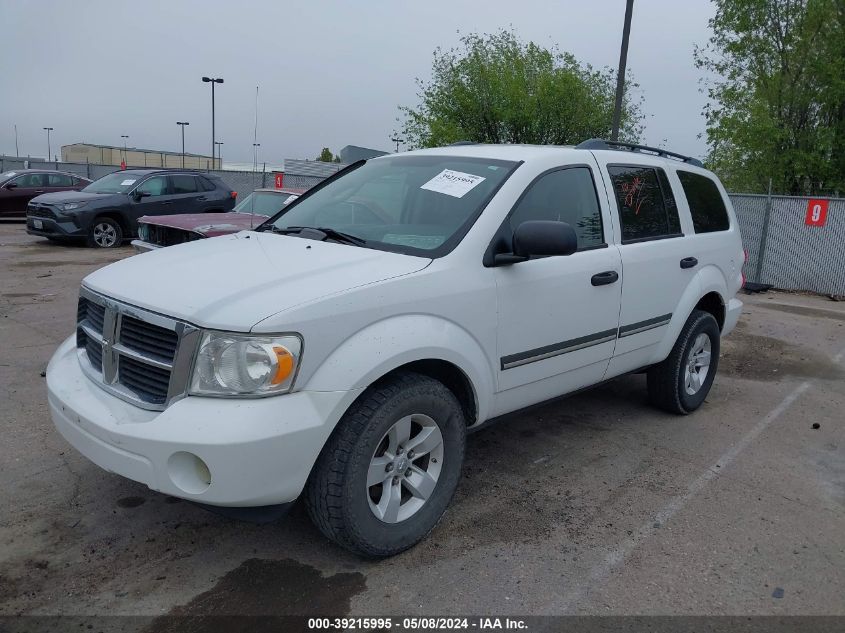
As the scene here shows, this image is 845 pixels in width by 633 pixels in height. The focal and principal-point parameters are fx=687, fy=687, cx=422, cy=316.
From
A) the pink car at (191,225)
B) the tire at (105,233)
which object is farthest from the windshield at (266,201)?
the tire at (105,233)

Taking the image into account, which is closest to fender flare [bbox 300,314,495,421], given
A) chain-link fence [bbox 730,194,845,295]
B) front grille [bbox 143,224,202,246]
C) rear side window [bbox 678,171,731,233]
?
rear side window [bbox 678,171,731,233]

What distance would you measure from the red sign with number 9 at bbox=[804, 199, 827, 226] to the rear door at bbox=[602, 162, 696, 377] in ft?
30.6

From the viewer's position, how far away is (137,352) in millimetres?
2850

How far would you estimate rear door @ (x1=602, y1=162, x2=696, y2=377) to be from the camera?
421 centimetres

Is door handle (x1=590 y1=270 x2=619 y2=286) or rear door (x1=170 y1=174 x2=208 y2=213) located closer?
door handle (x1=590 y1=270 x2=619 y2=286)

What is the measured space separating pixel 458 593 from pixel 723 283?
11.5ft

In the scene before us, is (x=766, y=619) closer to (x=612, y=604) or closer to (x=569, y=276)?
(x=612, y=604)

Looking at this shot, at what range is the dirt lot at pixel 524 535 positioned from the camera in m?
2.83

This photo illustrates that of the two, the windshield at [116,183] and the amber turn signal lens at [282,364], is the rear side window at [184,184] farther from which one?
the amber turn signal lens at [282,364]

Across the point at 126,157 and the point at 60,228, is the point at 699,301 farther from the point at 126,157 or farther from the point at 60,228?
the point at 126,157

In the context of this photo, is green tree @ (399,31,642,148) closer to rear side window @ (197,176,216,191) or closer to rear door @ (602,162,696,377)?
rear side window @ (197,176,216,191)

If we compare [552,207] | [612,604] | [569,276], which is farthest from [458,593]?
[552,207]

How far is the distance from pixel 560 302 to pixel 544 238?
58cm

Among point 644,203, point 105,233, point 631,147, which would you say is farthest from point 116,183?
point 644,203
